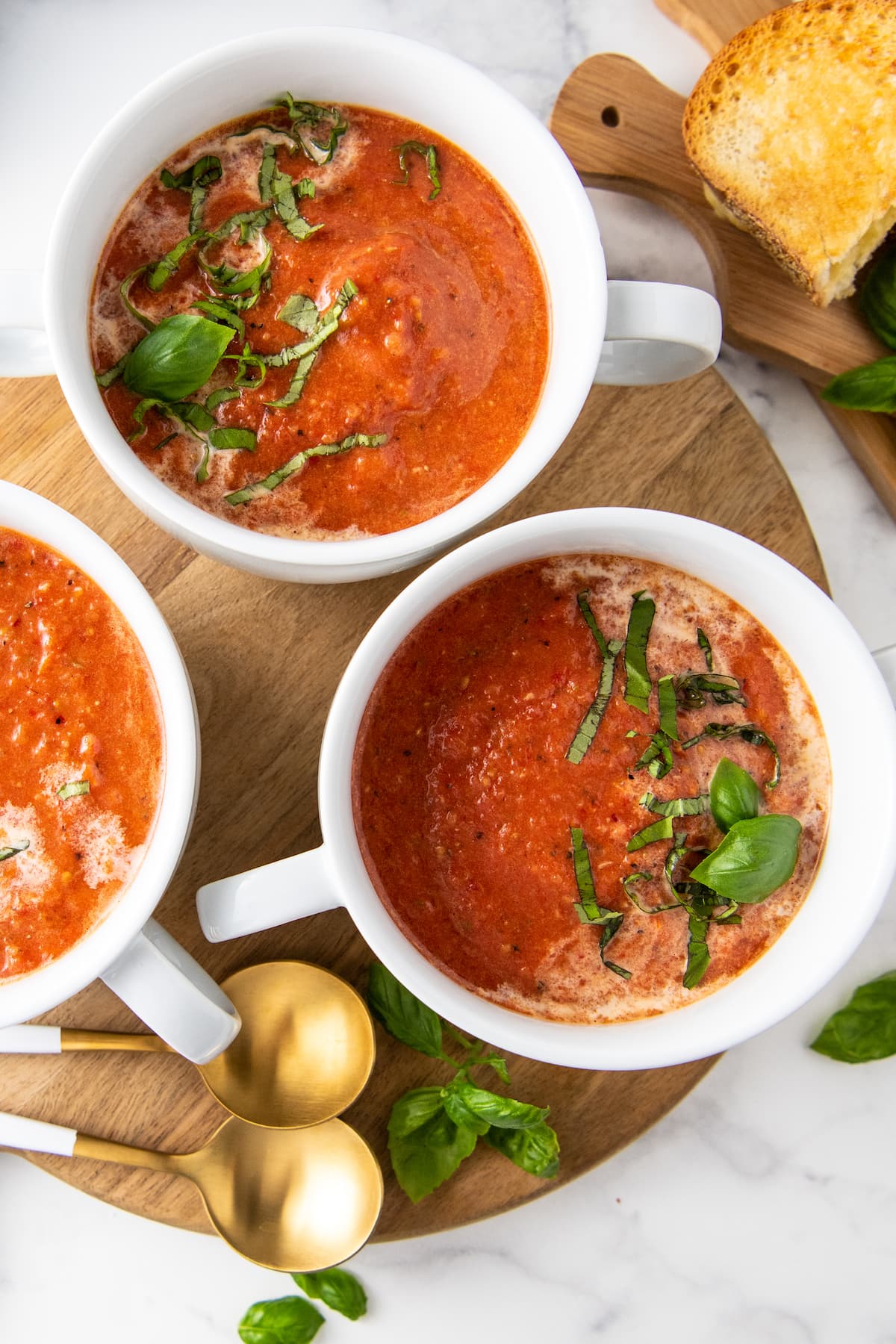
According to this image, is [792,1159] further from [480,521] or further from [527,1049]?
[480,521]

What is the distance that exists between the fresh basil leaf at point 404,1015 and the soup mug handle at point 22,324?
132 cm

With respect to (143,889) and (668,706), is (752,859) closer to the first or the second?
(668,706)

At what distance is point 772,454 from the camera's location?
2.34 metres

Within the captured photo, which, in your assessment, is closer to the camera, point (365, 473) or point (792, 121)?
point (365, 473)

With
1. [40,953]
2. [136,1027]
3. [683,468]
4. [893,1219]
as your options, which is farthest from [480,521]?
[893,1219]

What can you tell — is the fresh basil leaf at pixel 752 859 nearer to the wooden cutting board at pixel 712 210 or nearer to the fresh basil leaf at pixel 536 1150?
the fresh basil leaf at pixel 536 1150

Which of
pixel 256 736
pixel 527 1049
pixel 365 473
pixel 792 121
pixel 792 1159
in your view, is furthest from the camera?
pixel 792 1159

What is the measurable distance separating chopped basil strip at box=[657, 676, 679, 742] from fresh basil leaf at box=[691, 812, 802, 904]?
204 mm

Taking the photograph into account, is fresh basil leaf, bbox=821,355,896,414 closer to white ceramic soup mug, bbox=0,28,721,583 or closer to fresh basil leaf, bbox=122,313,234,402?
white ceramic soup mug, bbox=0,28,721,583

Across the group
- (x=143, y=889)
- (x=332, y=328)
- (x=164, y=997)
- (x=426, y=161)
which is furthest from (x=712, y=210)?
(x=164, y=997)

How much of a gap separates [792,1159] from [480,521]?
1867 millimetres

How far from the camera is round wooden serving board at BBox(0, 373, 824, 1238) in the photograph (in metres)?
2.25

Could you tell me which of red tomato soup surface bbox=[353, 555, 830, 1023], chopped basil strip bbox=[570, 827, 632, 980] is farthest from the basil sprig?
chopped basil strip bbox=[570, 827, 632, 980]

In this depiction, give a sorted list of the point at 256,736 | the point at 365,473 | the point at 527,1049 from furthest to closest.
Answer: the point at 256,736
the point at 365,473
the point at 527,1049
